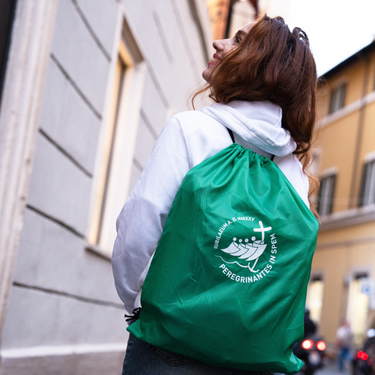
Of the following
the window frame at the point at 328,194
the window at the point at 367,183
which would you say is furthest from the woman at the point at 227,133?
the window frame at the point at 328,194

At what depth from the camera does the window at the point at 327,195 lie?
23016mm

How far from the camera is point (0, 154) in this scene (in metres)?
3.13

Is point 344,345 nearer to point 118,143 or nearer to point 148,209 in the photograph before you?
point 118,143

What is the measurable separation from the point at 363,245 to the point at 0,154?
61.0ft

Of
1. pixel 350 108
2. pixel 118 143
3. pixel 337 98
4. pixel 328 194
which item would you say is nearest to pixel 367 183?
pixel 328 194

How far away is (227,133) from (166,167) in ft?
0.72

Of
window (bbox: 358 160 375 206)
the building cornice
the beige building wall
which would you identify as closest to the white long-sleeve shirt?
the beige building wall

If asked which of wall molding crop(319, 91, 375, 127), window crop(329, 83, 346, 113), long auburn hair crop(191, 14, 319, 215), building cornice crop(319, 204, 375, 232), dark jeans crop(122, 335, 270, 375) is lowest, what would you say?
dark jeans crop(122, 335, 270, 375)

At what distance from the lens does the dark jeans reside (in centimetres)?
143

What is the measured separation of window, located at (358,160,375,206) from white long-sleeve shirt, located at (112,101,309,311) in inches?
773

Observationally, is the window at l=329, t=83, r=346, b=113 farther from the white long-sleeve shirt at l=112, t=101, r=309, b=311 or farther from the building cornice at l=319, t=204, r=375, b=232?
the white long-sleeve shirt at l=112, t=101, r=309, b=311

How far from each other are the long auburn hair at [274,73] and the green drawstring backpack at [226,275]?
0.31 m

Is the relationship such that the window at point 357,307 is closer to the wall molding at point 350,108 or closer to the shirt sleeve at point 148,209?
the wall molding at point 350,108

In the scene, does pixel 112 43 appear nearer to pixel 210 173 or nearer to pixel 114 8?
pixel 114 8
